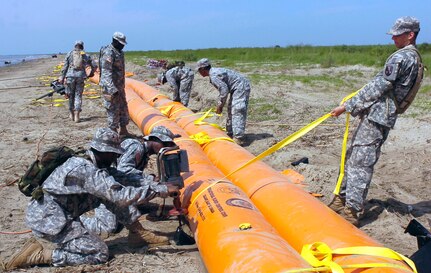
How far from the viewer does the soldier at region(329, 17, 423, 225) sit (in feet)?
13.1

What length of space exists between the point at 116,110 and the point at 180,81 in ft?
7.95

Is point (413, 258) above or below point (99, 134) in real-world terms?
below

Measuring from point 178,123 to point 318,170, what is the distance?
2.77 metres

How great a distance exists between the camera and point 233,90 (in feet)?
25.0

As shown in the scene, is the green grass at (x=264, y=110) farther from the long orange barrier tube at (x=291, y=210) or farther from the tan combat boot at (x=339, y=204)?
the tan combat boot at (x=339, y=204)

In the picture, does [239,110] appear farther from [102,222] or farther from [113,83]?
[102,222]

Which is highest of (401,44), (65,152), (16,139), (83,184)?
(401,44)

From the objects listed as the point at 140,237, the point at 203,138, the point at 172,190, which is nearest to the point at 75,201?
the point at 140,237

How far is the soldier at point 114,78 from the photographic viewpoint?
7.46m

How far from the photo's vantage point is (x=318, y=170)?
5.76 m

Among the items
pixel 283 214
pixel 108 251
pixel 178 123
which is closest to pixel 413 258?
pixel 283 214

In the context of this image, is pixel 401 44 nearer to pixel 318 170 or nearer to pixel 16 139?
pixel 318 170

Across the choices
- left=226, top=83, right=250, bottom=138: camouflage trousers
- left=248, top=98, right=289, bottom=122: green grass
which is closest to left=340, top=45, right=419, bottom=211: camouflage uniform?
left=226, top=83, right=250, bottom=138: camouflage trousers

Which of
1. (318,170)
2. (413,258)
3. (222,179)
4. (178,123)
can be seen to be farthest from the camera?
(178,123)
